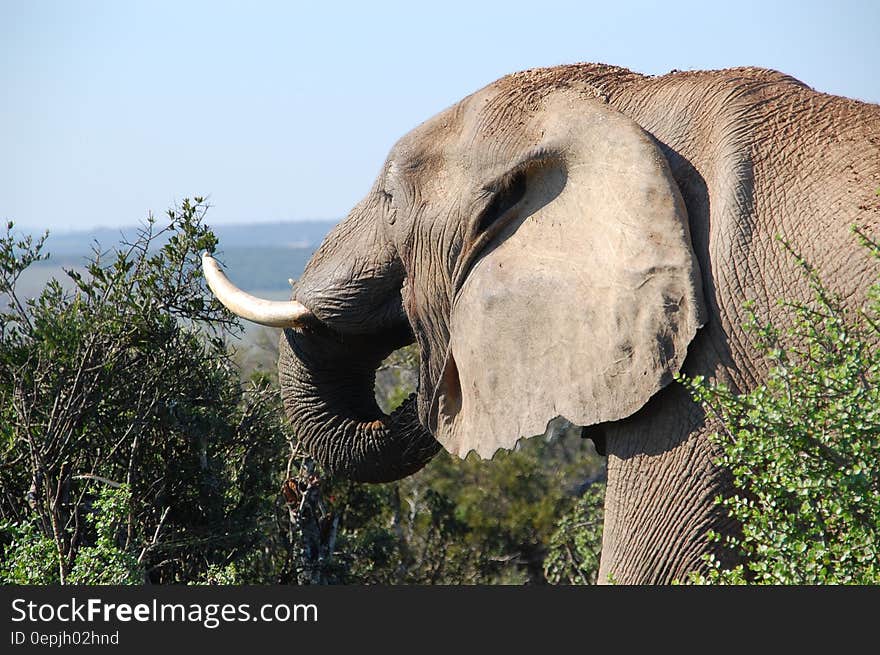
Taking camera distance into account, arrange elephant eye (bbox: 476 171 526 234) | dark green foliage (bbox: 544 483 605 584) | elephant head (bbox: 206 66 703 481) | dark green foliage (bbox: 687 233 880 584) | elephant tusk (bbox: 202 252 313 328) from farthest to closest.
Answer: dark green foliage (bbox: 544 483 605 584) < elephant tusk (bbox: 202 252 313 328) < elephant eye (bbox: 476 171 526 234) < elephant head (bbox: 206 66 703 481) < dark green foliage (bbox: 687 233 880 584)

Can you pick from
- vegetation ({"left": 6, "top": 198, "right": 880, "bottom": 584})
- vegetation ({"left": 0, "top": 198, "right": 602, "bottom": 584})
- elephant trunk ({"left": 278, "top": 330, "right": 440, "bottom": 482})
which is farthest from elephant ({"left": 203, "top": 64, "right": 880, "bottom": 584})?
vegetation ({"left": 0, "top": 198, "right": 602, "bottom": 584})

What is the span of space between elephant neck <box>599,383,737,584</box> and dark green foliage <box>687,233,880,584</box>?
0.19 m

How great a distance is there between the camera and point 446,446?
14.0 feet

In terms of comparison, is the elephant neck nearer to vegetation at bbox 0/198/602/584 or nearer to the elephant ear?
the elephant ear

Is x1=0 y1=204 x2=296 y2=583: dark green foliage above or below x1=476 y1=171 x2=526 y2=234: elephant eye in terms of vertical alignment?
below

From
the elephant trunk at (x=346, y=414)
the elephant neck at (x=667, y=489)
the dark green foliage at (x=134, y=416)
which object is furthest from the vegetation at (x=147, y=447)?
the elephant neck at (x=667, y=489)

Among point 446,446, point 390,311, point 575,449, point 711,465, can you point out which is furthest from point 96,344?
point 575,449

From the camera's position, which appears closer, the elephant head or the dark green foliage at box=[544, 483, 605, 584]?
the elephant head

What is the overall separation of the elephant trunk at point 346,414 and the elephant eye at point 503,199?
3.14 ft

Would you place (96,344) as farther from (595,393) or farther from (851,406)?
(851,406)

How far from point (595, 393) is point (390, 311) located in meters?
1.21

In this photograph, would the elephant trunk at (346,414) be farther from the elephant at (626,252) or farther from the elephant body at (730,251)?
the elephant body at (730,251)

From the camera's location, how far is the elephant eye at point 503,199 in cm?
404

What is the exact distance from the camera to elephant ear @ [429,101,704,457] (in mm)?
3555
